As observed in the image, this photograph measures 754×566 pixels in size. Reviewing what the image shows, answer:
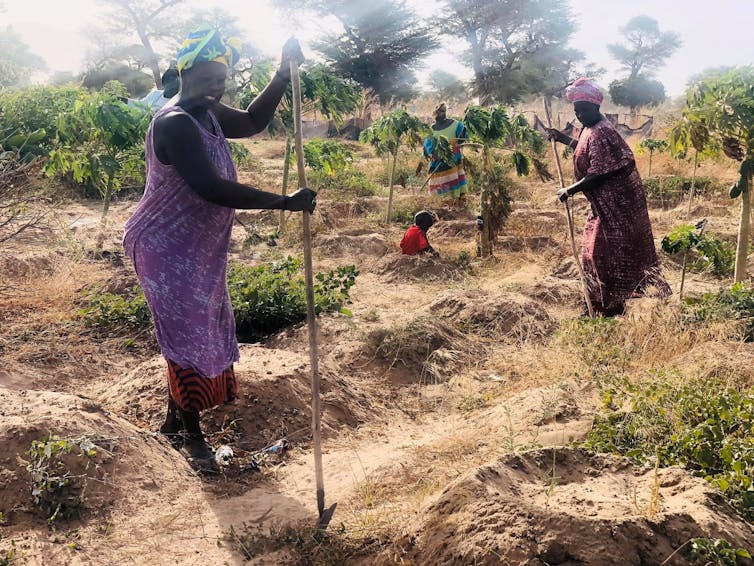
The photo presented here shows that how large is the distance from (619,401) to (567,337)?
1.07 m

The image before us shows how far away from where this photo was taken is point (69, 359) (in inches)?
171

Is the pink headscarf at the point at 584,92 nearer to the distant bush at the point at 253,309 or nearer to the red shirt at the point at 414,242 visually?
the distant bush at the point at 253,309

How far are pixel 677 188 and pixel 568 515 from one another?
10191 millimetres

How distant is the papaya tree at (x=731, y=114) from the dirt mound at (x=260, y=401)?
10.4ft

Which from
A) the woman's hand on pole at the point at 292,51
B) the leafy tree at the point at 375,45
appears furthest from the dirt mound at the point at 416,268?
the leafy tree at the point at 375,45

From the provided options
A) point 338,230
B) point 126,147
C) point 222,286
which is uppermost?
point 126,147

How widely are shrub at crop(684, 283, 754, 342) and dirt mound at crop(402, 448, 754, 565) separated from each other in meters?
2.03

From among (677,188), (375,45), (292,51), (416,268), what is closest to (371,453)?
(292,51)

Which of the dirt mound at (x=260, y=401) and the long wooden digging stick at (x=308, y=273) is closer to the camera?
the long wooden digging stick at (x=308, y=273)

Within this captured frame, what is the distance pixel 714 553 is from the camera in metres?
1.86

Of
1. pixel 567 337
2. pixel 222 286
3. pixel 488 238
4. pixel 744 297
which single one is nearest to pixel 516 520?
pixel 222 286

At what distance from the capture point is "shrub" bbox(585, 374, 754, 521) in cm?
239

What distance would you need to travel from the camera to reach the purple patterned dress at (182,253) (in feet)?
8.81

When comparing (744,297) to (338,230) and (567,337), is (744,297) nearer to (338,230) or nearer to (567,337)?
(567,337)
